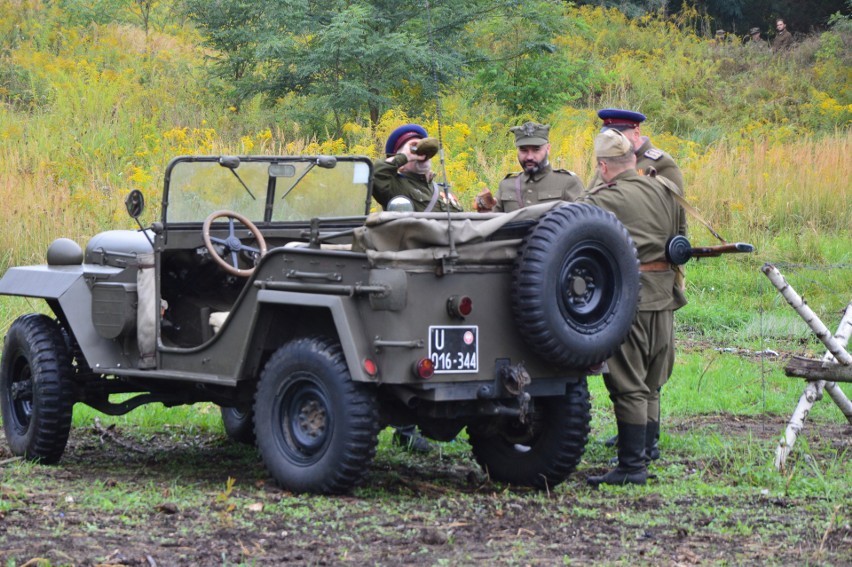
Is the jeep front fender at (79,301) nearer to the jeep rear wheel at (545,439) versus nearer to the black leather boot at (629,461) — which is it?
the jeep rear wheel at (545,439)

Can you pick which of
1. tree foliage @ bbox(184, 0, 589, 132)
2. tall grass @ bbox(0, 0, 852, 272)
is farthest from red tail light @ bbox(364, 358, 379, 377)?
tree foliage @ bbox(184, 0, 589, 132)

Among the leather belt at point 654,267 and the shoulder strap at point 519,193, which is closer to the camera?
the leather belt at point 654,267

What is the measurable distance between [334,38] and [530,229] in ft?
29.2

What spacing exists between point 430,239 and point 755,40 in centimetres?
2278

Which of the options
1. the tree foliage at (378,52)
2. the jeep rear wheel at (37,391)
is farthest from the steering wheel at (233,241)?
the tree foliage at (378,52)

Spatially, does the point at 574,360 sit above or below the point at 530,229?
below

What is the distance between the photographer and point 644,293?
21.2 feet

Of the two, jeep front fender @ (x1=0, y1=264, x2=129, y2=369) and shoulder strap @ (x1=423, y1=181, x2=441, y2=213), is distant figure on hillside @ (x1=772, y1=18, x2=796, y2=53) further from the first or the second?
jeep front fender @ (x1=0, y1=264, x2=129, y2=369)

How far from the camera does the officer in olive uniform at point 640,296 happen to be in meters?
6.31

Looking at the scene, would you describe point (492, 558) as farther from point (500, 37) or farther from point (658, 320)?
point (500, 37)

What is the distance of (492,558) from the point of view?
4.51 metres

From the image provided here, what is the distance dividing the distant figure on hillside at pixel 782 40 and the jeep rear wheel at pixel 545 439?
2130cm

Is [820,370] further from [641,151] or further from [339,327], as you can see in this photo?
[339,327]

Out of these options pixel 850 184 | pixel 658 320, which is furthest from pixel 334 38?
pixel 658 320
